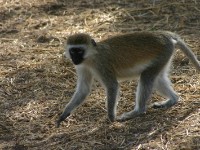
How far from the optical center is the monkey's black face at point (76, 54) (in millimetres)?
6308

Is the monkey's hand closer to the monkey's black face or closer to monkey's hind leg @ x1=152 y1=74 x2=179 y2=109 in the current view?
the monkey's black face

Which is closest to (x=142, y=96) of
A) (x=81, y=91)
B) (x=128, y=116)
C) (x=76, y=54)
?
(x=128, y=116)

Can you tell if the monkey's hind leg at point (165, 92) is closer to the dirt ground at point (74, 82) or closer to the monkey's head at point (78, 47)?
the dirt ground at point (74, 82)

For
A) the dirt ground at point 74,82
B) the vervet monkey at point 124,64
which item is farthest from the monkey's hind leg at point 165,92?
the dirt ground at point 74,82

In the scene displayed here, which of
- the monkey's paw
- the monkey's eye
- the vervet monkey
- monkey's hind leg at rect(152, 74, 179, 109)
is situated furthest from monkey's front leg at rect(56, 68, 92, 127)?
monkey's hind leg at rect(152, 74, 179, 109)

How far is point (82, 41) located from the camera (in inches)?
249

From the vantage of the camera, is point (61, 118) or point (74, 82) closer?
point (61, 118)

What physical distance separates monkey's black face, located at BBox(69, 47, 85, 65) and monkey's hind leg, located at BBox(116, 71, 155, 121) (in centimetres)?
85

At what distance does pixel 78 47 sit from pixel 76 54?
0.09m

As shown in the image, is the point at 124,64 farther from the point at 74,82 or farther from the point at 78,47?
the point at 74,82

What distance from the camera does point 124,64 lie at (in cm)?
671

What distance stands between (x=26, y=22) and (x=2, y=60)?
1945mm

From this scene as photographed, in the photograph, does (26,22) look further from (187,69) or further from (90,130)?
(90,130)

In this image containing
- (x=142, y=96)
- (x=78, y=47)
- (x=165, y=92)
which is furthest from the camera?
(x=165, y=92)
